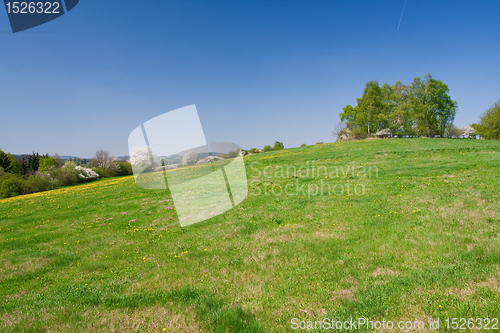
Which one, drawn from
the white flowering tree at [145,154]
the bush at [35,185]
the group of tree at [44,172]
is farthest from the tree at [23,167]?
the white flowering tree at [145,154]

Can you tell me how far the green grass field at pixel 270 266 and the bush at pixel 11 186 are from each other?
36.1 meters

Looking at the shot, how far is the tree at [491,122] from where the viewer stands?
53.6m

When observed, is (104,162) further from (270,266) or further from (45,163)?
(270,266)

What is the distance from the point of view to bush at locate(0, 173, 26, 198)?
38.2 meters

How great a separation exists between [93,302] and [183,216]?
8.42 meters

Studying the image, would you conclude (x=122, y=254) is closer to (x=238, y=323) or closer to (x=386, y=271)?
(x=238, y=323)

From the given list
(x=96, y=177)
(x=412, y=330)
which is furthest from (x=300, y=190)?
(x=96, y=177)

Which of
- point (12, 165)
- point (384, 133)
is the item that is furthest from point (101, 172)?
point (384, 133)

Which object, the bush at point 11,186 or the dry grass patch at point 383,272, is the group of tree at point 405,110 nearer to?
the dry grass patch at point 383,272

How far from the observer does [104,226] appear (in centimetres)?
1341

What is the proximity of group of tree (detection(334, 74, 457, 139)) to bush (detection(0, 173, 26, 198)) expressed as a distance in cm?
7400

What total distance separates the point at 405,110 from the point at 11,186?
83.0 meters

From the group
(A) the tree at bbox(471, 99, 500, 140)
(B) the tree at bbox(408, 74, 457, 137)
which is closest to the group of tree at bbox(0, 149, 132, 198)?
(B) the tree at bbox(408, 74, 457, 137)

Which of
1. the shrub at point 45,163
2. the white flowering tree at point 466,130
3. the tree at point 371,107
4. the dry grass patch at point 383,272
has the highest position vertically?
the tree at point 371,107
